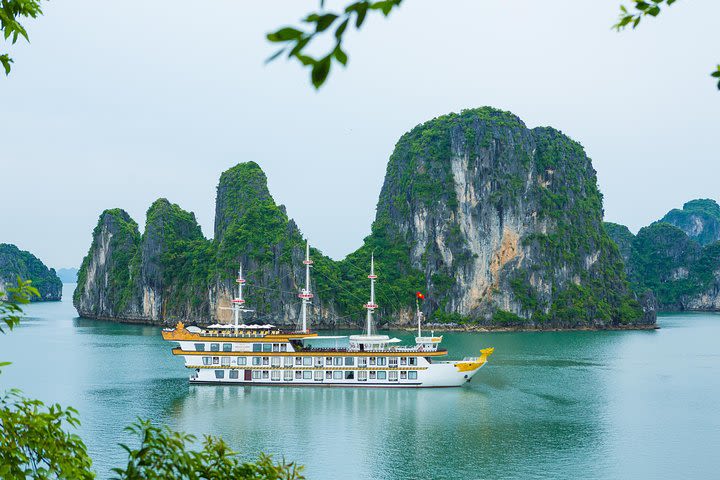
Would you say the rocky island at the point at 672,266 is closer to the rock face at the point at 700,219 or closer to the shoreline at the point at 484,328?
the shoreline at the point at 484,328

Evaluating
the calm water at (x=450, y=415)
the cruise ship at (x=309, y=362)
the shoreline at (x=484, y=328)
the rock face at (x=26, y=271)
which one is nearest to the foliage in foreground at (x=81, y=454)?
the calm water at (x=450, y=415)

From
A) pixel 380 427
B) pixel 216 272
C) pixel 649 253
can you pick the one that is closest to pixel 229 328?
pixel 380 427

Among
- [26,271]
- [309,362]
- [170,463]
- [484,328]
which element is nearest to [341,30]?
[170,463]

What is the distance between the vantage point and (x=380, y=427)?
29.0 metres

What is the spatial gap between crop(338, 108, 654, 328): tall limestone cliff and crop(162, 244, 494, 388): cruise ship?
1800 inches

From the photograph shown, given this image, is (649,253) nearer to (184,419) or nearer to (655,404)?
(655,404)

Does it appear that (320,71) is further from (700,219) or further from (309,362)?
(700,219)

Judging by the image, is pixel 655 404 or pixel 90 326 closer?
pixel 655 404

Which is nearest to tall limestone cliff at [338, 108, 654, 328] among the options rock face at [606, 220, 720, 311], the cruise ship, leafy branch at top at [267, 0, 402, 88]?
rock face at [606, 220, 720, 311]

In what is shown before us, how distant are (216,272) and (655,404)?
54.5 meters

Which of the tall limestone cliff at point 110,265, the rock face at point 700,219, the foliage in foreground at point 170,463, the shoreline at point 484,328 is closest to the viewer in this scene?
the foliage in foreground at point 170,463

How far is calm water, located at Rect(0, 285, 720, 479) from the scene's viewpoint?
24.1 m

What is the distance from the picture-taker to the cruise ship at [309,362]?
37.7 metres

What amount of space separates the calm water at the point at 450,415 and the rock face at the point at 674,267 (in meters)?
75.1
